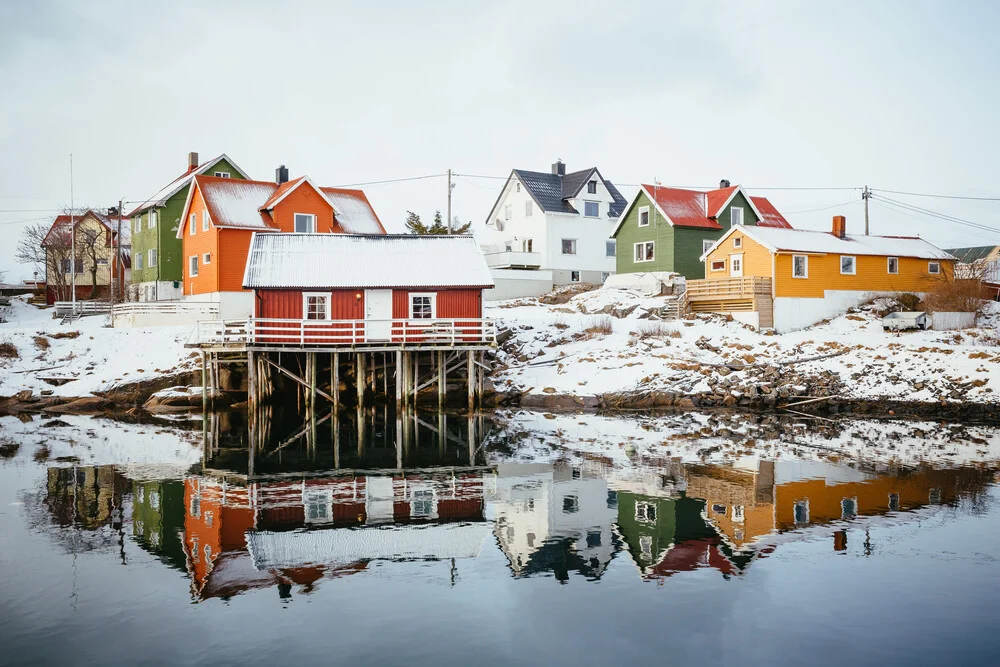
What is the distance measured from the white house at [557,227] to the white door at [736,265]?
14.0m

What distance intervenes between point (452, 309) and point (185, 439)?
1231 centimetres

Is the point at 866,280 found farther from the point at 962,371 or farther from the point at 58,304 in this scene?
the point at 58,304

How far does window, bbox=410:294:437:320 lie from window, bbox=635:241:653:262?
1884cm

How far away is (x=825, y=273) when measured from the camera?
1652 inches

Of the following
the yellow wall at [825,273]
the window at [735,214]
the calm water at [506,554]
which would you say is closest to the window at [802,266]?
the yellow wall at [825,273]

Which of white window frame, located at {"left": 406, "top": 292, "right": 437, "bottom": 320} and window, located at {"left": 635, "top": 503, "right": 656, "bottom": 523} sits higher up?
white window frame, located at {"left": 406, "top": 292, "right": 437, "bottom": 320}

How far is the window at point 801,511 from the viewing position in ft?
56.3

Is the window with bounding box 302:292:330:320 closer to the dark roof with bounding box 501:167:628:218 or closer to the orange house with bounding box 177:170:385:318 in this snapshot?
the orange house with bounding box 177:170:385:318

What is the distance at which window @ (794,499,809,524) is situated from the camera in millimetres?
17172

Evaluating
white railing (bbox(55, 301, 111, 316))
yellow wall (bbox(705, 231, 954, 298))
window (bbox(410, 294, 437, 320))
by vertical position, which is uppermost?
yellow wall (bbox(705, 231, 954, 298))

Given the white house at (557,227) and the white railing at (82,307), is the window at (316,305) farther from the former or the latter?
the white house at (557,227)

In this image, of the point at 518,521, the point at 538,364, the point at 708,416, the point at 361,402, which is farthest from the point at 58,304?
the point at 518,521

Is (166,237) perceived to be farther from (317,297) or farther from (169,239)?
(317,297)

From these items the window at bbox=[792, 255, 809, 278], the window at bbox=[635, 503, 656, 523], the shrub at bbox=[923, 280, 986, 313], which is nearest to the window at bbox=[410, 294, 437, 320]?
the window at bbox=[792, 255, 809, 278]
